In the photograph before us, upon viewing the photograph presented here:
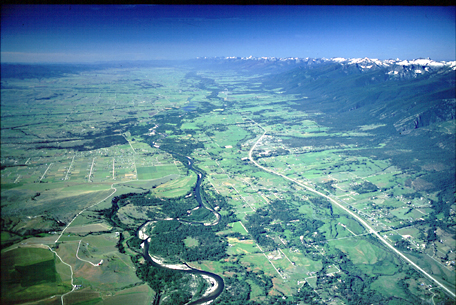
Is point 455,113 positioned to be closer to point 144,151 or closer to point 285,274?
point 285,274

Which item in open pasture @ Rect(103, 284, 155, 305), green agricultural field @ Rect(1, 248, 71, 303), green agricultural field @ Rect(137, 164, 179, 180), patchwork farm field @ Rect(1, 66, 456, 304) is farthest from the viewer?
green agricultural field @ Rect(137, 164, 179, 180)

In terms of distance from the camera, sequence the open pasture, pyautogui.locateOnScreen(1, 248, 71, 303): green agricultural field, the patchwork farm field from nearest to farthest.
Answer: pyautogui.locateOnScreen(1, 248, 71, 303): green agricultural field, the open pasture, the patchwork farm field

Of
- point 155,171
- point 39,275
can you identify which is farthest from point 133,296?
point 155,171

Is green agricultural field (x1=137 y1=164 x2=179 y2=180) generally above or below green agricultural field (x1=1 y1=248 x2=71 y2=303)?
below

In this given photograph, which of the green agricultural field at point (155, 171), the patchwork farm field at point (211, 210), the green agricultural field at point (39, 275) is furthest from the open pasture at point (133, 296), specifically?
the green agricultural field at point (155, 171)

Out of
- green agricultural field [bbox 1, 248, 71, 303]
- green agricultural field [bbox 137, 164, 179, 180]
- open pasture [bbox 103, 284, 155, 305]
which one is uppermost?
green agricultural field [bbox 1, 248, 71, 303]

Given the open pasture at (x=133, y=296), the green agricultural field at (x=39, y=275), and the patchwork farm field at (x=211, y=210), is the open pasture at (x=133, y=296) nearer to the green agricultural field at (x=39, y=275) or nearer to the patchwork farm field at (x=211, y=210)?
the patchwork farm field at (x=211, y=210)

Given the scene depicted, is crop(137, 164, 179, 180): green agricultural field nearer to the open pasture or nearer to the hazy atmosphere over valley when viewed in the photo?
the hazy atmosphere over valley

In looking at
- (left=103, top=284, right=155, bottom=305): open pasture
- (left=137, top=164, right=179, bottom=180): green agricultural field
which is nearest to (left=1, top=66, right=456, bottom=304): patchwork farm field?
(left=103, top=284, right=155, bottom=305): open pasture
